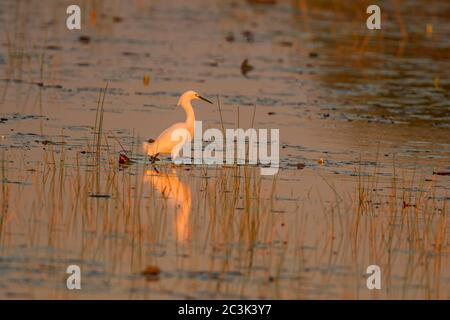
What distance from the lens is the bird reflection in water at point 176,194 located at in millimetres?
8820

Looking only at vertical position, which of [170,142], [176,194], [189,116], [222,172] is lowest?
[176,194]

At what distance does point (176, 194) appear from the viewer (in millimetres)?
9906

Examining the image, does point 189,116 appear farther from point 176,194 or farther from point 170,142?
point 176,194

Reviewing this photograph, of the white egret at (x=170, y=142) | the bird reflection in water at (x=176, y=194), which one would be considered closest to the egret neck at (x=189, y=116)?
the white egret at (x=170, y=142)

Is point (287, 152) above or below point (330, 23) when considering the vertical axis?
below

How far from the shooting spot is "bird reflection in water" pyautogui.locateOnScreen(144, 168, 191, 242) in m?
8.82

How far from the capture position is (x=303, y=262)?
26.7 ft

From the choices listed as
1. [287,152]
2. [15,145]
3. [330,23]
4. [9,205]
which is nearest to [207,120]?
[287,152]

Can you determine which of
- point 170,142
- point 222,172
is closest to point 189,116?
point 170,142

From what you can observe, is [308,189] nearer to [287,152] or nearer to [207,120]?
[287,152]

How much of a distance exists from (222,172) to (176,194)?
81 centimetres

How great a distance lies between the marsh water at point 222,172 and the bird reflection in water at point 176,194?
2cm

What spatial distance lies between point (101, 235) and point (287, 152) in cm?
410
